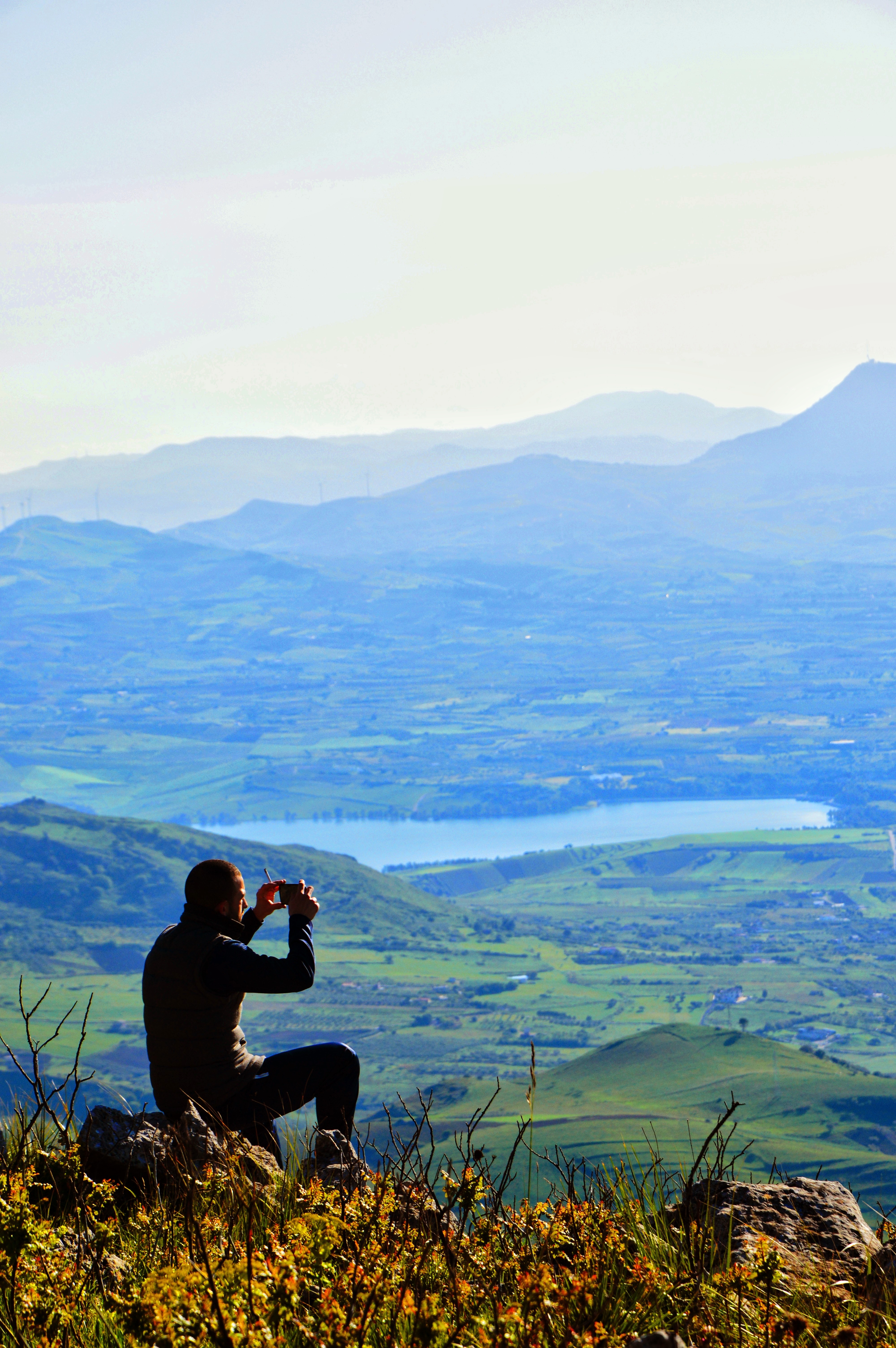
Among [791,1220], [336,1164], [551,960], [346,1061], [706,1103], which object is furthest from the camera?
[551,960]

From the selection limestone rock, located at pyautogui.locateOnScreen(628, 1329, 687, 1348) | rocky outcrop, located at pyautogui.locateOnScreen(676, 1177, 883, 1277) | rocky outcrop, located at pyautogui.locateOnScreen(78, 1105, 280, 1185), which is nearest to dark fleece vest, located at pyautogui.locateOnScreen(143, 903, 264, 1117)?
rocky outcrop, located at pyautogui.locateOnScreen(78, 1105, 280, 1185)

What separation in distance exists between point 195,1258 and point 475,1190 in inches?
→ 28.9

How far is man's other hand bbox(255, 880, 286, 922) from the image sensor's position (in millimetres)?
4891

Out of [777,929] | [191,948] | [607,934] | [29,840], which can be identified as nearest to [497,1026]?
[607,934]

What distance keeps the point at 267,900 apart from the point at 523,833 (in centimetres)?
19042

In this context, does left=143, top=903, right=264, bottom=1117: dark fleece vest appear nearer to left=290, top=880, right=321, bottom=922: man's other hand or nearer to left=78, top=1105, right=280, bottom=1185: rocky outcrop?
left=78, top=1105, right=280, bottom=1185: rocky outcrop

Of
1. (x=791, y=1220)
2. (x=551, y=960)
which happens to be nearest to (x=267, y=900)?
(x=791, y=1220)

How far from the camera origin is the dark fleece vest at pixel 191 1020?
4621mm

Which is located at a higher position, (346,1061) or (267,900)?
(267,900)

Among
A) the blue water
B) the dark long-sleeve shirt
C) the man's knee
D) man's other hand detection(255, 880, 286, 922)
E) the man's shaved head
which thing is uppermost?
the man's shaved head

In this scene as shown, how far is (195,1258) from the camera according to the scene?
10.5ft

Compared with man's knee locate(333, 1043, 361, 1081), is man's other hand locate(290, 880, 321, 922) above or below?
above

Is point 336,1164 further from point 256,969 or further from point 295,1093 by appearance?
point 256,969

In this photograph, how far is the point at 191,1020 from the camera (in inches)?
185
